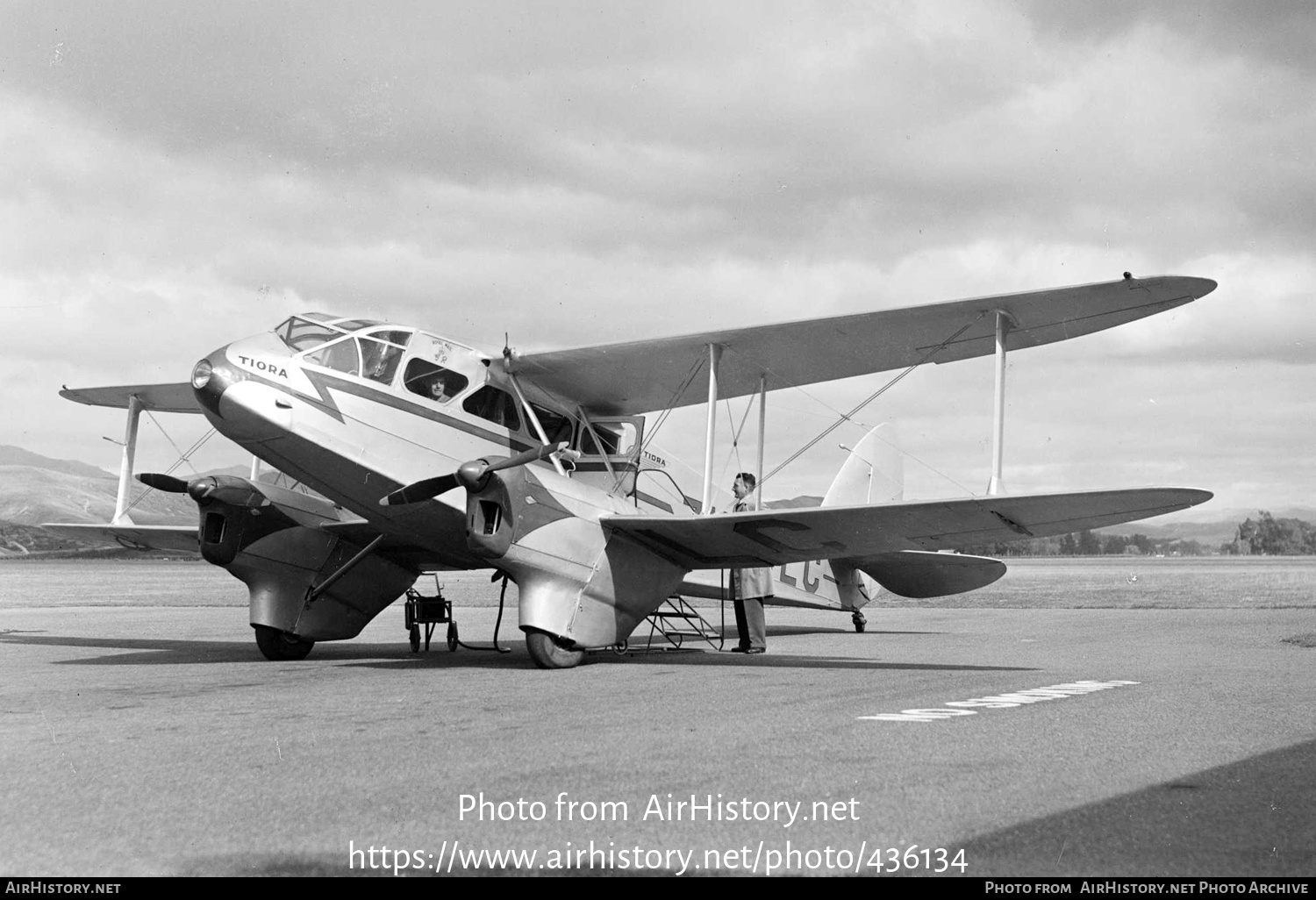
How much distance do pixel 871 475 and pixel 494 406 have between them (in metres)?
11.0

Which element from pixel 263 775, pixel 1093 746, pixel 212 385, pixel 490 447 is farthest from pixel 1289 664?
pixel 212 385

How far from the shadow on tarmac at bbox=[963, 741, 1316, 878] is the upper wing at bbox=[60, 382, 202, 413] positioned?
16472mm

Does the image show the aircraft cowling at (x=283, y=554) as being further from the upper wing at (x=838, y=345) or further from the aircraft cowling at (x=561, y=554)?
the upper wing at (x=838, y=345)

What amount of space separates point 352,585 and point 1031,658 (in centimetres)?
951

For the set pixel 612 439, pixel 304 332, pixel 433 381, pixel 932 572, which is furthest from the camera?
pixel 932 572

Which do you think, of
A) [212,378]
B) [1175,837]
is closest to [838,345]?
[212,378]

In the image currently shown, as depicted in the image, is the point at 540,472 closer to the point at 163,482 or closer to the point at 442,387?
the point at 442,387

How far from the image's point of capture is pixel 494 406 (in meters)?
15.3

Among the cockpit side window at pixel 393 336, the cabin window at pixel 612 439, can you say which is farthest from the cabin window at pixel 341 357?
the cabin window at pixel 612 439

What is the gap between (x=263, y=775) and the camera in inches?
253

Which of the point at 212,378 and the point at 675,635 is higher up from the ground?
the point at 212,378

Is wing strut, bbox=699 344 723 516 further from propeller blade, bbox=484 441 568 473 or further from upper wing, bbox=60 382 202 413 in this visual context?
upper wing, bbox=60 382 202 413

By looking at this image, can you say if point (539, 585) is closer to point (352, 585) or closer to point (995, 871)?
point (352, 585)
